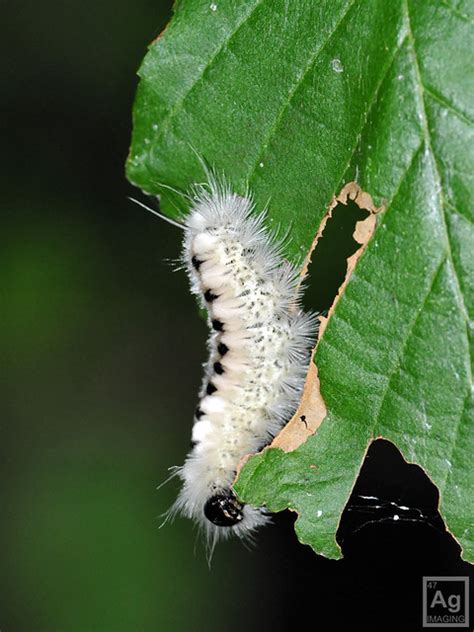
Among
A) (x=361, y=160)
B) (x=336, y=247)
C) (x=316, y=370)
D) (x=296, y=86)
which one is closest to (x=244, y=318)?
(x=316, y=370)

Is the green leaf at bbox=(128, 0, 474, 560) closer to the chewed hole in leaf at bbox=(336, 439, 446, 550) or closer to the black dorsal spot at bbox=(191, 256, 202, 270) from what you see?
the chewed hole in leaf at bbox=(336, 439, 446, 550)

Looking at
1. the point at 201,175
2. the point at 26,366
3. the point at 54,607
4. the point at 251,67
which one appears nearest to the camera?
the point at 251,67

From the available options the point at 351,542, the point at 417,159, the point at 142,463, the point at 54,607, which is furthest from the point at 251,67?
the point at 54,607

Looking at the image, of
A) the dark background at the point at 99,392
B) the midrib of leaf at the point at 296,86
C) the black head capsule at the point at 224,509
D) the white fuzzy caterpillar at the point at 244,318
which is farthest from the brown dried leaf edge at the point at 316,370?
the dark background at the point at 99,392

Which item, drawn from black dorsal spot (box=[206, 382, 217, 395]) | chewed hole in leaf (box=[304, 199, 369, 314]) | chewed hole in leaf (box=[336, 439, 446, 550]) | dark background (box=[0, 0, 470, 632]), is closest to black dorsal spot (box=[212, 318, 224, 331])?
black dorsal spot (box=[206, 382, 217, 395])

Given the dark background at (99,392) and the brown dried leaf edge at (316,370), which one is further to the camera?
the dark background at (99,392)

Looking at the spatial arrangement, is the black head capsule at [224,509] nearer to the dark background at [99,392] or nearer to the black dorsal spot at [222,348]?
the black dorsal spot at [222,348]

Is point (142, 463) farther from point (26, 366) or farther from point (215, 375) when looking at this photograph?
point (215, 375)
